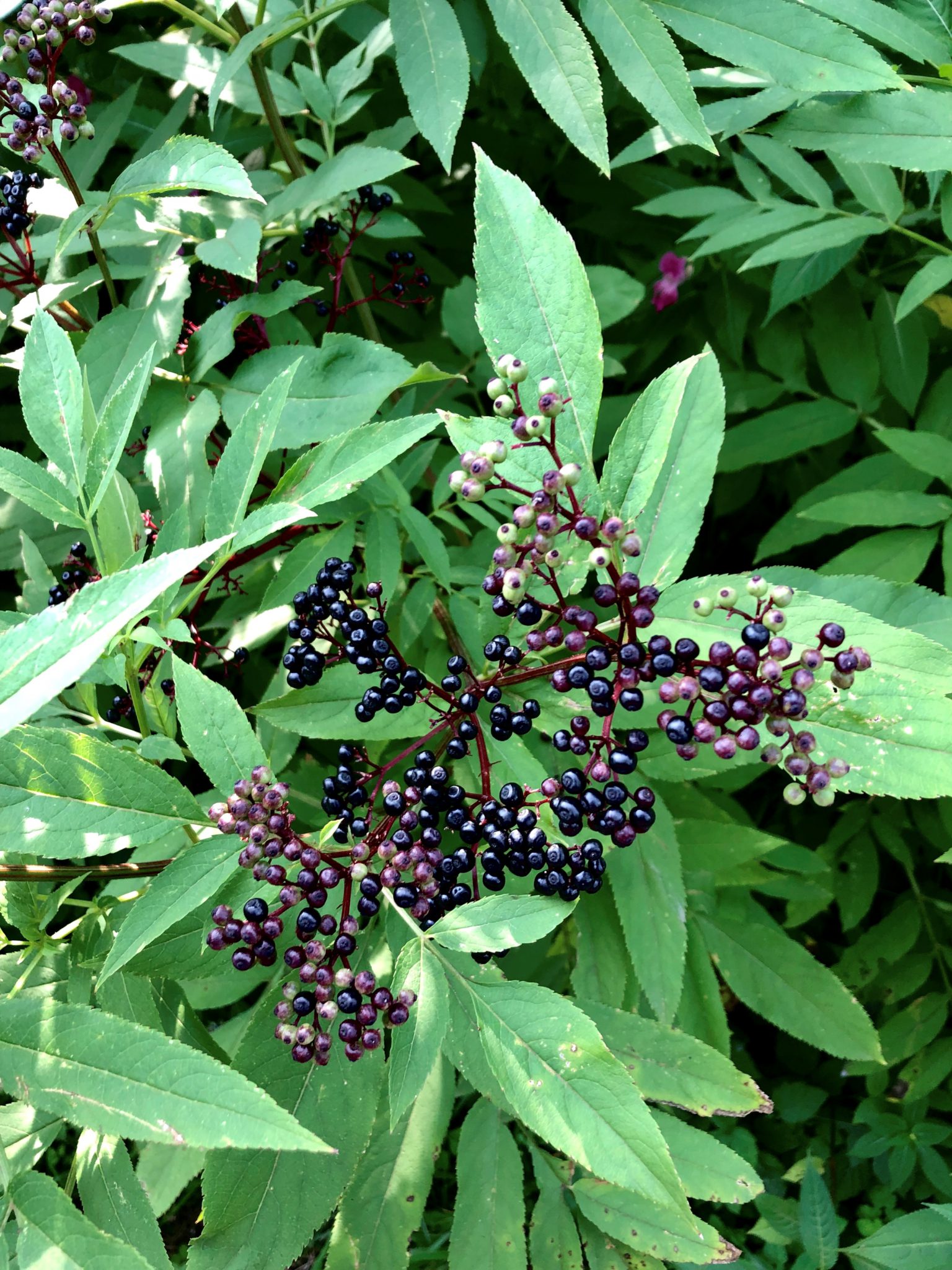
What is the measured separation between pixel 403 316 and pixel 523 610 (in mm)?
1970

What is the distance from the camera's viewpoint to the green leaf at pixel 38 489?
1.44m

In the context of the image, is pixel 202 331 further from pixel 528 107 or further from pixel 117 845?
pixel 528 107

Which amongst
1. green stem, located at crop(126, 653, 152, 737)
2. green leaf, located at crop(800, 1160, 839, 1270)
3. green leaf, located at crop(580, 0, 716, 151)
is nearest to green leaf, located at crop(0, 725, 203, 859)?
green stem, located at crop(126, 653, 152, 737)

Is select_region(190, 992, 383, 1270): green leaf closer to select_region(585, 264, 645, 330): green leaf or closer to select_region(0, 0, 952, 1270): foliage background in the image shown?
select_region(0, 0, 952, 1270): foliage background

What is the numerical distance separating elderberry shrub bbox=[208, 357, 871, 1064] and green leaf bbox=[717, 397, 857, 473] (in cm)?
126

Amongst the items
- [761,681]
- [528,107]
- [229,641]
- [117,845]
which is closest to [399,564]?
[229,641]

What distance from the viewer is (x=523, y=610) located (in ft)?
4.22

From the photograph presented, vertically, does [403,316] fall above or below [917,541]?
above

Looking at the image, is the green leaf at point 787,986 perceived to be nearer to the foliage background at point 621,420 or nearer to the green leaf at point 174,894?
the foliage background at point 621,420

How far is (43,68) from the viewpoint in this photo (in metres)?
1.83

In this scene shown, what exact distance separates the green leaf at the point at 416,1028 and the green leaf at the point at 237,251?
1.16m

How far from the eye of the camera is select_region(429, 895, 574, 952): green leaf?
1.24m

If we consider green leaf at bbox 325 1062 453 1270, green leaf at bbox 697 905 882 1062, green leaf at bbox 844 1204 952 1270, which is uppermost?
green leaf at bbox 325 1062 453 1270

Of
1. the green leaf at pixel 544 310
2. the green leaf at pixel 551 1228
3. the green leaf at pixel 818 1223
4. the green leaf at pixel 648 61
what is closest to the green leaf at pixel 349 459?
the green leaf at pixel 544 310
